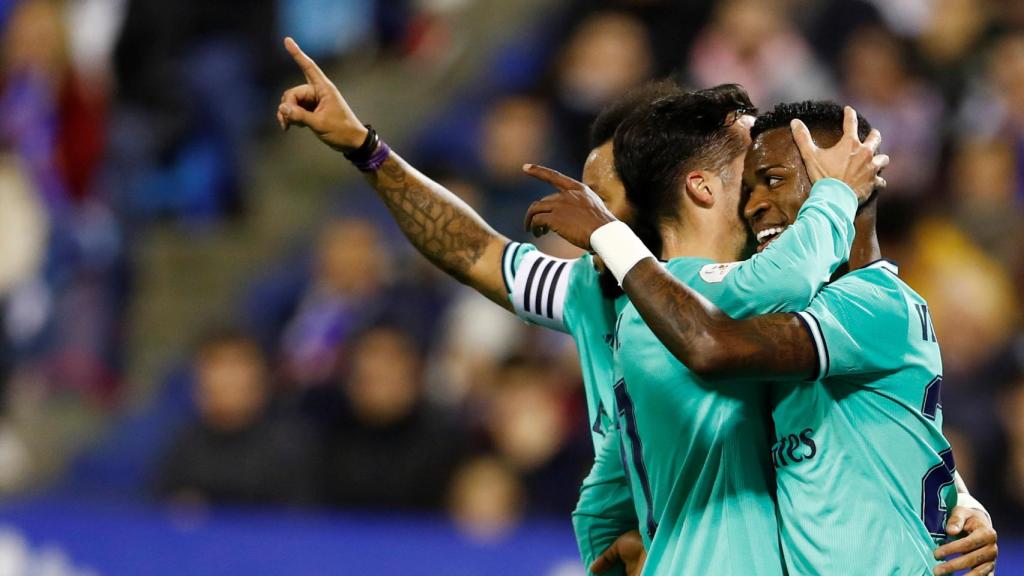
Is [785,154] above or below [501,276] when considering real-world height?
below

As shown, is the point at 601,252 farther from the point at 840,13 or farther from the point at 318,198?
A: the point at 318,198

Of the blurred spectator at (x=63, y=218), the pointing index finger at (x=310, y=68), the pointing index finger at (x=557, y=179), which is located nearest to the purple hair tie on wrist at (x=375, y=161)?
the pointing index finger at (x=310, y=68)

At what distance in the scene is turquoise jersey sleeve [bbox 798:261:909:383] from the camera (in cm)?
292

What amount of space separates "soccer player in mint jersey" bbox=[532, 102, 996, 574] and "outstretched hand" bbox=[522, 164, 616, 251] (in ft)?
0.11

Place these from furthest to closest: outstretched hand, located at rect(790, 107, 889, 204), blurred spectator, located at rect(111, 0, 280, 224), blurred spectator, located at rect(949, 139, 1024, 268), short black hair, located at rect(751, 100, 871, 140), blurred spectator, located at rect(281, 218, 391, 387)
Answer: blurred spectator, located at rect(111, 0, 280, 224)
blurred spectator, located at rect(281, 218, 391, 387)
blurred spectator, located at rect(949, 139, 1024, 268)
short black hair, located at rect(751, 100, 871, 140)
outstretched hand, located at rect(790, 107, 889, 204)

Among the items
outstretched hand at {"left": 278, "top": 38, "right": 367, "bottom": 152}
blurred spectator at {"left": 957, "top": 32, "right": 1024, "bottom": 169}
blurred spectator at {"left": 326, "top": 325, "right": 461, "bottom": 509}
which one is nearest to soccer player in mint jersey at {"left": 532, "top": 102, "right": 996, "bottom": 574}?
outstretched hand at {"left": 278, "top": 38, "right": 367, "bottom": 152}

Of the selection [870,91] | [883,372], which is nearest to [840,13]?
[870,91]

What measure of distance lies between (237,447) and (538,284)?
351cm

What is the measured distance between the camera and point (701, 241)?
3207mm

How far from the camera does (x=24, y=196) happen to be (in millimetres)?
9172

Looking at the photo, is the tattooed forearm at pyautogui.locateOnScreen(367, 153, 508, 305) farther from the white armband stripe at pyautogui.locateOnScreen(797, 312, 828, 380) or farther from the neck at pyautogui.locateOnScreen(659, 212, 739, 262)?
the white armband stripe at pyautogui.locateOnScreen(797, 312, 828, 380)

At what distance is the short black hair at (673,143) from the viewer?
10.6 ft

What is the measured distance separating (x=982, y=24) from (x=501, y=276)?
4.64 m

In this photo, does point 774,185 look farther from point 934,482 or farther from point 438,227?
point 438,227
